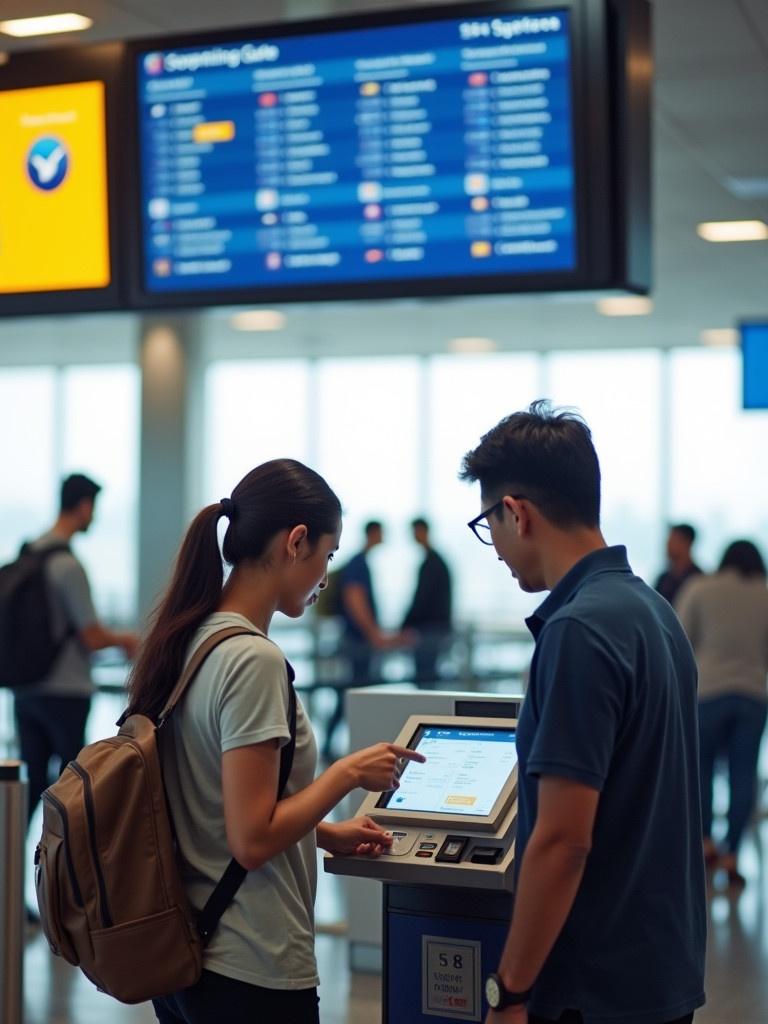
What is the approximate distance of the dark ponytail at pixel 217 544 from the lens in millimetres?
2145

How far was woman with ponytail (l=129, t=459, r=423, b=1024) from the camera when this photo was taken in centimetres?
201

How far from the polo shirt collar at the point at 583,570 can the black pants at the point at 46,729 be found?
3505mm

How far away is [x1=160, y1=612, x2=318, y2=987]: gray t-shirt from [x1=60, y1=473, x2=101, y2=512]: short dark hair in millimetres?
3228

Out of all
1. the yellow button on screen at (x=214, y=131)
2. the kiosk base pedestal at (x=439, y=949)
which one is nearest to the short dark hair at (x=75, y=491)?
the yellow button on screen at (x=214, y=131)

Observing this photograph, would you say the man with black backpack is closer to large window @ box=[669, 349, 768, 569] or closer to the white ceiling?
the white ceiling

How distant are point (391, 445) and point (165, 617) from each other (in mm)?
11843

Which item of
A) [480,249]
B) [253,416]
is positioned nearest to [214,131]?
[480,249]

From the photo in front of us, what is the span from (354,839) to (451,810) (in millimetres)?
175

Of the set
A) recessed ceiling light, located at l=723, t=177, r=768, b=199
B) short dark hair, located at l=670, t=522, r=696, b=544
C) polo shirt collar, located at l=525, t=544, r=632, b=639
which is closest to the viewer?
polo shirt collar, located at l=525, t=544, r=632, b=639

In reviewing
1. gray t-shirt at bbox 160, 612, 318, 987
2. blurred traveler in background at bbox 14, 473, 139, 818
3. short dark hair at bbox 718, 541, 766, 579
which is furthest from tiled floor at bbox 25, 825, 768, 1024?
gray t-shirt at bbox 160, 612, 318, 987

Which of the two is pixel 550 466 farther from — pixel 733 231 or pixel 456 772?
pixel 733 231

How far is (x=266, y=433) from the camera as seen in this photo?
14.2 m

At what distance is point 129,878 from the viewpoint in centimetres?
206

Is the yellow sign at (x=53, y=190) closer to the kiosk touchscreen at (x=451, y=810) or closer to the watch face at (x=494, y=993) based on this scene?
the kiosk touchscreen at (x=451, y=810)
